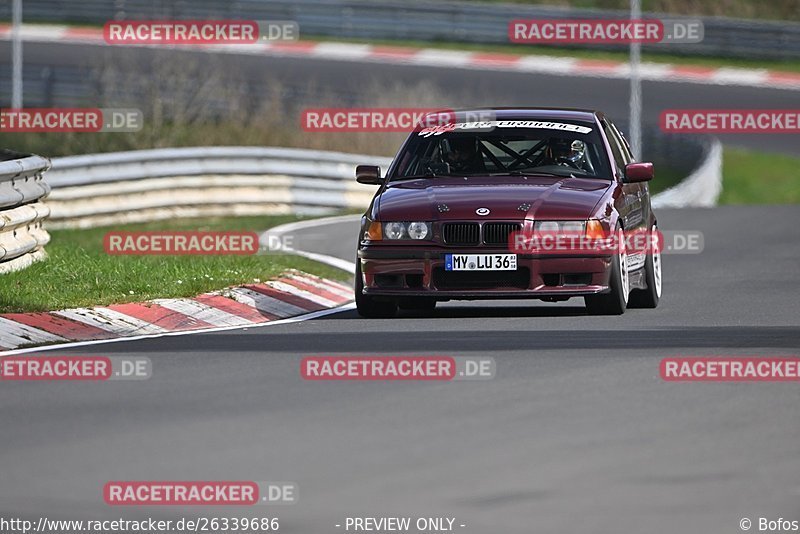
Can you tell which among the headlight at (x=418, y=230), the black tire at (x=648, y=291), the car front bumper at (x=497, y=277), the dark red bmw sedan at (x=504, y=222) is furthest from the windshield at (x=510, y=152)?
the car front bumper at (x=497, y=277)

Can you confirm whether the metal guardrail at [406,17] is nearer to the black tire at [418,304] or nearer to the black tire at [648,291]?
the black tire at [648,291]

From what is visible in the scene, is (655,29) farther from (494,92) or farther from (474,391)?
(474,391)

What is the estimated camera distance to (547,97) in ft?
136

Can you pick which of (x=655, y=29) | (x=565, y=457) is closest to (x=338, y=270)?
(x=565, y=457)

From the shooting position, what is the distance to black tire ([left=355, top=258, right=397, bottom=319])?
1393 cm

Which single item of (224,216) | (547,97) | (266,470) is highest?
(547,97)

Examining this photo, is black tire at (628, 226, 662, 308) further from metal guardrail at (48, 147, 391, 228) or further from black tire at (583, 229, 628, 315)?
metal guardrail at (48, 147, 391, 228)

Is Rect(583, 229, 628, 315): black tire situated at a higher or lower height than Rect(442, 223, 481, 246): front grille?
lower

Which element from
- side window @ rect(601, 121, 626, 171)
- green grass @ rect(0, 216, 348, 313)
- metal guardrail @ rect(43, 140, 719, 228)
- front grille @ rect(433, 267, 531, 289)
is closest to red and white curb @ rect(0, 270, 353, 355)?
green grass @ rect(0, 216, 348, 313)

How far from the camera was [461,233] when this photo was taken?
44.4 ft

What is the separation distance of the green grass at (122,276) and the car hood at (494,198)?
5.63ft

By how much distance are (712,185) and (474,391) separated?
68.9 feet

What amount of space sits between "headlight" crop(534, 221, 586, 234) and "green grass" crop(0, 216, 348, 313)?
2.63 meters

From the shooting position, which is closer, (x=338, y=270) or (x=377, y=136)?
(x=338, y=270)
